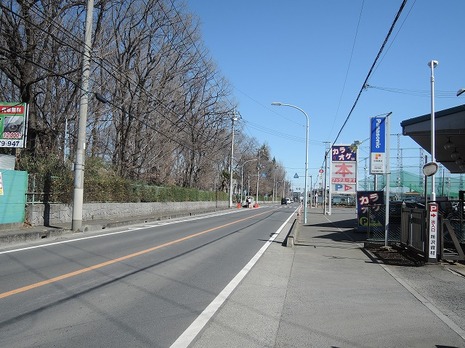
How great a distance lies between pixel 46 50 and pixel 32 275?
18500mm

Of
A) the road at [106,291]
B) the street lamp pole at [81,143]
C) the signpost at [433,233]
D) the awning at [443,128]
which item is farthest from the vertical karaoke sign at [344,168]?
the signpost at [433,233]

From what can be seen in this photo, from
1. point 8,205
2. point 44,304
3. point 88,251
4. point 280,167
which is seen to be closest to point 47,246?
point 88,251

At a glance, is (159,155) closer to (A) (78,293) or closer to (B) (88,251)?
(B) (88,251)

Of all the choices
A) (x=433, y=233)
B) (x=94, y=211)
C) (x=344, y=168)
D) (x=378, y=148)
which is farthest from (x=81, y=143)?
(x=344, y=168)

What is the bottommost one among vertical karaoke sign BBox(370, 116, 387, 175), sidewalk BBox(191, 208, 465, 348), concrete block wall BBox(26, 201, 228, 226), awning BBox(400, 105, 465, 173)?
sidewalk BBox(191, 208, 465, 348)

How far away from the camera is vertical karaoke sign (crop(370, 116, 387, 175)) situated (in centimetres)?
1557

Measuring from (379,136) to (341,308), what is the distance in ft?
32.7

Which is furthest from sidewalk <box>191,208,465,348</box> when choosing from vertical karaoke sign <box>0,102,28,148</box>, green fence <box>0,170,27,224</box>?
vertical karaoke sign <box>0,102,28,148</box>

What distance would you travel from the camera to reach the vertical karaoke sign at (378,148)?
15.6 m

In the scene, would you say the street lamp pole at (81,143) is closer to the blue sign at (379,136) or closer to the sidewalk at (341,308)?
the sidewalk at (341,308)

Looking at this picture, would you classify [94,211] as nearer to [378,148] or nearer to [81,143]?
[81,143]

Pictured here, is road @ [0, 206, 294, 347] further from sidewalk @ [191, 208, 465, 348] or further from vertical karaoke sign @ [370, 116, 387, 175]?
vertical karaoke sign @ [370, 116, 387, 175]

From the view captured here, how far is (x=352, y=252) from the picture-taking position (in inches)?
579

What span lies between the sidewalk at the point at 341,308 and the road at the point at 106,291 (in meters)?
0.67
